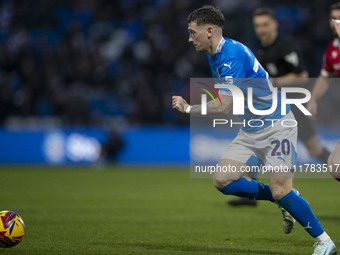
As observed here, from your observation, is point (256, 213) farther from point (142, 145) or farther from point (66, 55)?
point (66, 55)

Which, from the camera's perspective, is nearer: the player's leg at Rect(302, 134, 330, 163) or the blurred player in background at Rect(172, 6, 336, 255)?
the blurred player in background at Rect(172, 6, 336, 255)

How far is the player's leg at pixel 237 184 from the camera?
18.6ft

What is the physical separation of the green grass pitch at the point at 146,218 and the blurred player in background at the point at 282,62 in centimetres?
99

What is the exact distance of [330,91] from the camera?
17438 mm

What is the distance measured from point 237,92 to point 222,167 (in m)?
0.70

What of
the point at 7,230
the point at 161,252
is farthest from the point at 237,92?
the point at 7,230

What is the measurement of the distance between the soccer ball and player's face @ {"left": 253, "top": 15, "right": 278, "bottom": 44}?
4.71 metres

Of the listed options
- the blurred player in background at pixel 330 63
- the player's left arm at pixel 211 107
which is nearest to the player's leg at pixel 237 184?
the player's left arm at pixel 211 107

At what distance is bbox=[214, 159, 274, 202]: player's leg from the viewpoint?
567 centimetres

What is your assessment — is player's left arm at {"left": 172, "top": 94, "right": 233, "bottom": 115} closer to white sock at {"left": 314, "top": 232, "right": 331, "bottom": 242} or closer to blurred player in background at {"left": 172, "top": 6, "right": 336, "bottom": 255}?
blurred player in background at {"left": 172, "top": 6, "right": 336, "bottom": 255}

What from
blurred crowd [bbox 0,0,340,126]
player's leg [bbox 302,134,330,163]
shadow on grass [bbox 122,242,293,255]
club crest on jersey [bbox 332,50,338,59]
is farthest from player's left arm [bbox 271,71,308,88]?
blurred crowd [bbox 0,0,340,126]

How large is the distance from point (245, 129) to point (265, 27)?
3.41 metres

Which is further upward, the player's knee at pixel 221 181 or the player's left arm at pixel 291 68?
the player's left arm at pixel 291 68

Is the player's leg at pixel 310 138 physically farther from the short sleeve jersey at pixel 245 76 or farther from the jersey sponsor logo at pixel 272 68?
the short sleeve jersey at pixel 245 76
